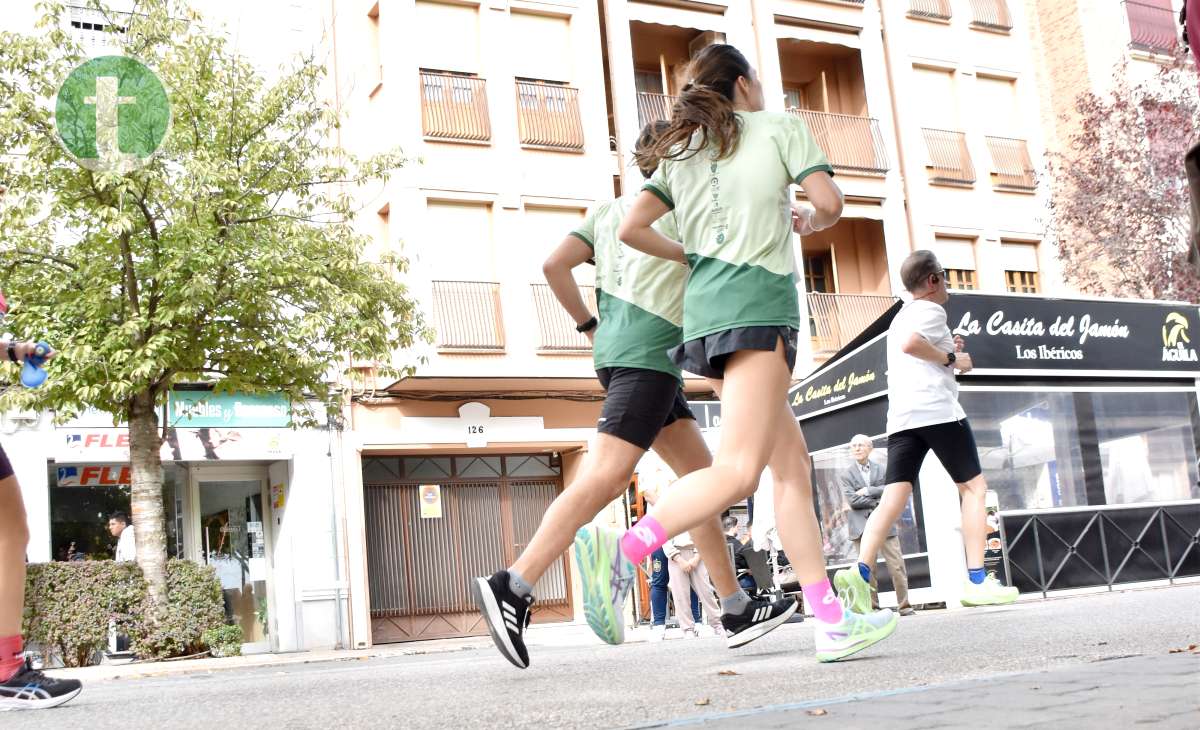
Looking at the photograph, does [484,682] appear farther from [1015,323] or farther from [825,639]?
[1015,323]

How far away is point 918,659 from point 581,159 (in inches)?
792

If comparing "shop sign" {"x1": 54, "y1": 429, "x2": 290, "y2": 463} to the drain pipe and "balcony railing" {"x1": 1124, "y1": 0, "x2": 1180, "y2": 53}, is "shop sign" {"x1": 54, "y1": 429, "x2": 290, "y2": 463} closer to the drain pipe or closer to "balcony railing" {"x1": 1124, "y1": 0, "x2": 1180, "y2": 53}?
Result: the drain pipe

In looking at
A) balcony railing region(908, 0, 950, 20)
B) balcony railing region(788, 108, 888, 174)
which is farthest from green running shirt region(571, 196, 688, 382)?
balcony railing region(908, 0, 950, 20)

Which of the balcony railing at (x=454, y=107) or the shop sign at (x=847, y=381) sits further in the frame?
the balcony railing at (x=454, y=107)

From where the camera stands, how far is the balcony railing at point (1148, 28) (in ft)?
103

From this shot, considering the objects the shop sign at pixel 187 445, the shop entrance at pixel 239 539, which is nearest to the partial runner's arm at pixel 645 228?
the shop sign at pixel 187 445

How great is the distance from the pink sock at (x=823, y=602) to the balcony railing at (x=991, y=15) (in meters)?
26.9

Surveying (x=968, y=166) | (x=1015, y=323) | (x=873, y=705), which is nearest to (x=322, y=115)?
(x=1015, y=323)

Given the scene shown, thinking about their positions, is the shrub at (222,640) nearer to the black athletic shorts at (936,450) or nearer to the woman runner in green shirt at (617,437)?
the black athletic shorts at (936,450)

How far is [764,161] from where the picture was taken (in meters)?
4.56

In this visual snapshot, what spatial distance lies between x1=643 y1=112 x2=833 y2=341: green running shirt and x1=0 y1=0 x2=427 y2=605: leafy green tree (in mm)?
10363

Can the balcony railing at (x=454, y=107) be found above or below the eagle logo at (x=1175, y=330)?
above

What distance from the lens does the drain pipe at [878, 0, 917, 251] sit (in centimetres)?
2728

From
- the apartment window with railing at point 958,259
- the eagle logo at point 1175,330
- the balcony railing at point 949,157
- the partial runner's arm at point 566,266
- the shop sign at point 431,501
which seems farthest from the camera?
the balcony railing at point 949,157
